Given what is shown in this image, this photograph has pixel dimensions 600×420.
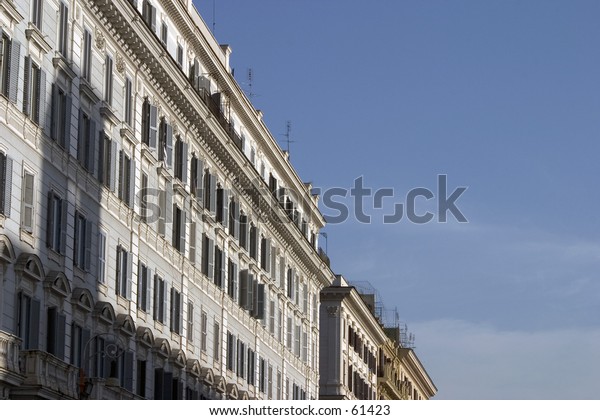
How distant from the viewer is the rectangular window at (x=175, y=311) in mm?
61438

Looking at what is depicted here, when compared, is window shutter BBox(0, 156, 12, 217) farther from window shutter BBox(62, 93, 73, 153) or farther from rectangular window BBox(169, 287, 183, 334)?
rectangular window BBox(169, 287, 183, 334)

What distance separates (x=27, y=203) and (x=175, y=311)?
1921cm

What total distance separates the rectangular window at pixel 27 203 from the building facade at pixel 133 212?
45 millimetres

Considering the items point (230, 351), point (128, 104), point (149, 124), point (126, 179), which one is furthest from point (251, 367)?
point (128, 104)

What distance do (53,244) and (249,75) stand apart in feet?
116

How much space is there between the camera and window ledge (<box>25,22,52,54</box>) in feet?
143

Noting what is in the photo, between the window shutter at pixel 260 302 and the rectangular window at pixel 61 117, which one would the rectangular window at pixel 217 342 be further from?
the rectangular window at pixel 61 117

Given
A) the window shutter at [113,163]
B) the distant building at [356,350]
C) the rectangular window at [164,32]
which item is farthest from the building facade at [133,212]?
the distant building at [356,350]

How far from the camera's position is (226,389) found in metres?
70.1

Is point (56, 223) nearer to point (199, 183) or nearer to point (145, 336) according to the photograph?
point (145, 336)

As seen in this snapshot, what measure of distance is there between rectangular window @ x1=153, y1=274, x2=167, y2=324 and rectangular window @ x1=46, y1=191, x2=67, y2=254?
12180 millimetres

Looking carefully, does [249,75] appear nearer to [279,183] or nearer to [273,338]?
[279,183]

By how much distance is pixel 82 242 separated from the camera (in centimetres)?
4900
